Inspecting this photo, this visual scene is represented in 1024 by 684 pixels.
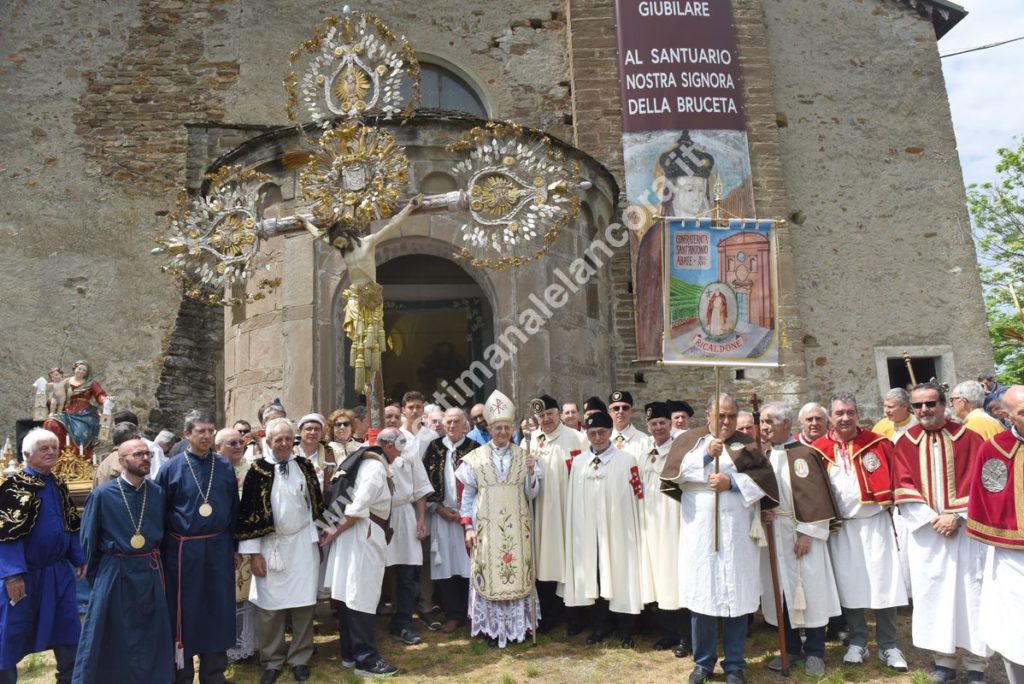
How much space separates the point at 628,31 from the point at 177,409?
9611 millimetres

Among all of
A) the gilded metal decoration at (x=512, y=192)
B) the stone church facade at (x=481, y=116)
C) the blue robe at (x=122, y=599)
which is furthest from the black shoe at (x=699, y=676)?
the stone church facade at (x=481, y=116)

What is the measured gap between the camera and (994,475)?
4.20m

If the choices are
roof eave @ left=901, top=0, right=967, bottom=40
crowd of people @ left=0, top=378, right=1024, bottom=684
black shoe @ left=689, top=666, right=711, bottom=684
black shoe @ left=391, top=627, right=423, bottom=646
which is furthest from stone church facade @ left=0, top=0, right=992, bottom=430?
black shoe @ left=689, top=666, right=711, bottom=684

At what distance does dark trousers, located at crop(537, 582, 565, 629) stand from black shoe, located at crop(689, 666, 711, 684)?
158 centimetres

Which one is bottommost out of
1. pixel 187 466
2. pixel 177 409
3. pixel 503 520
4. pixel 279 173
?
pixel 503 520

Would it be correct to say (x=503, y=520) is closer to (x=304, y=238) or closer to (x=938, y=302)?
(x=304, y=238)

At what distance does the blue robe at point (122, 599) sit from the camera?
438cm

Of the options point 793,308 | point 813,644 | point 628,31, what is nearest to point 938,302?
point 793,308

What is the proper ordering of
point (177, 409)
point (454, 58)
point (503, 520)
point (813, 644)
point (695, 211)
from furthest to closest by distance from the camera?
1. point (454, 58)
2. point (695, 211)
3. point (177, 409)
4. point (503, 520)
5. point (813, 644)

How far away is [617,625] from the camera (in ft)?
19.6

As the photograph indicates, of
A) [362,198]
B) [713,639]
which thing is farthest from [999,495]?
[362,198]

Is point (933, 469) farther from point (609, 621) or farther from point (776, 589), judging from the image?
point (609, 621)

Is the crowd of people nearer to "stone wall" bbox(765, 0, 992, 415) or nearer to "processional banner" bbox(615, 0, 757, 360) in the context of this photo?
"processional banner" bbox(615, 0, 757, 360)

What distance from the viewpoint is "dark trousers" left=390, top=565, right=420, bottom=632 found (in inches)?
234
